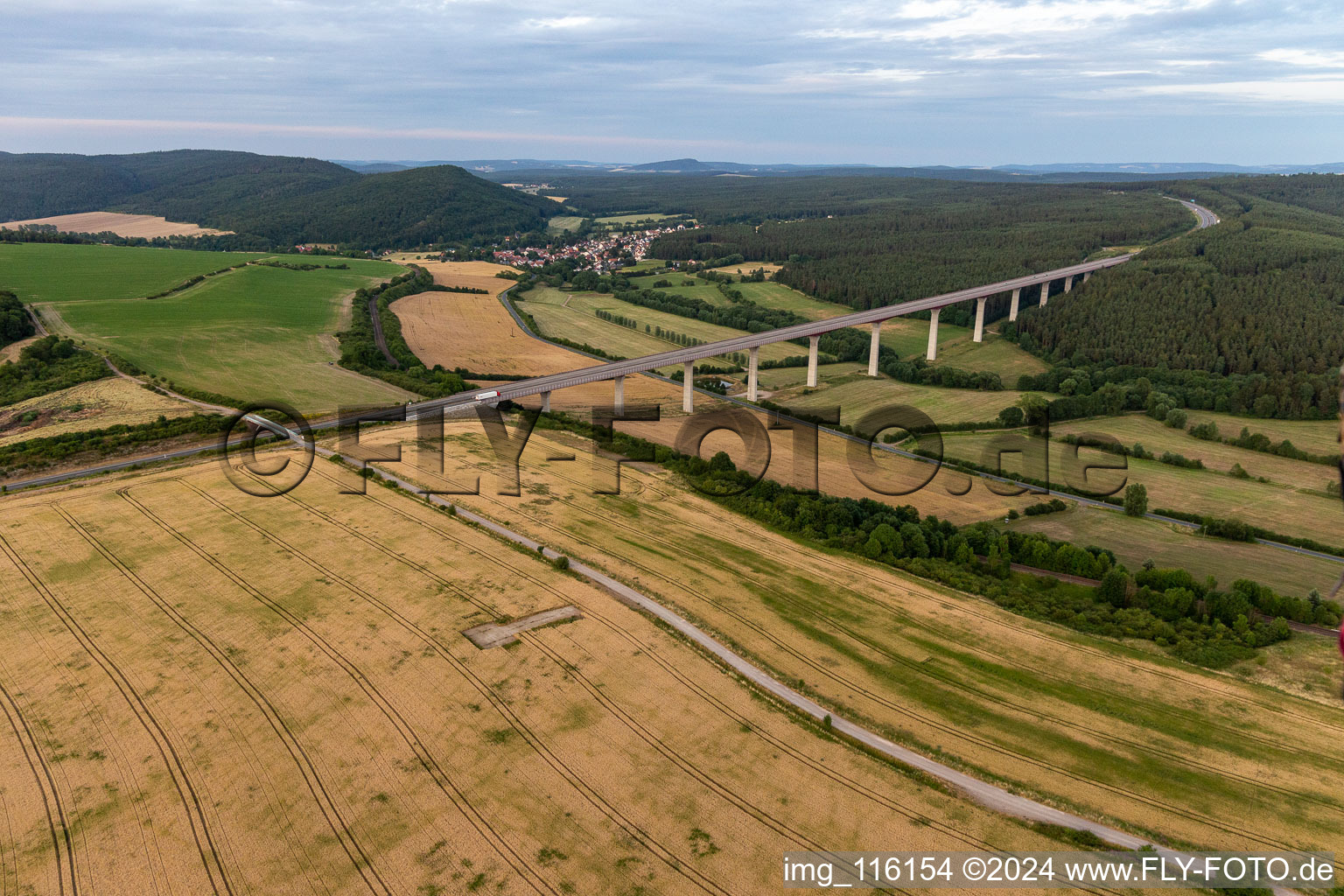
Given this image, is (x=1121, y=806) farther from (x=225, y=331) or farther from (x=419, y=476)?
(x=225, y=331)

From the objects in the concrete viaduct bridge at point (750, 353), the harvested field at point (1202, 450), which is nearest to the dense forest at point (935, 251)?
the concrete viaduct bridge at point (750, 353)

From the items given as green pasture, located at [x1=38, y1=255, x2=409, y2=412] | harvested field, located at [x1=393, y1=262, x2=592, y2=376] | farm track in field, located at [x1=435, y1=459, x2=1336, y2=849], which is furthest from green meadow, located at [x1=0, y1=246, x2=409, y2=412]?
farm track in field, located at [x1=435, y1=459, x2=1336, y2=849]

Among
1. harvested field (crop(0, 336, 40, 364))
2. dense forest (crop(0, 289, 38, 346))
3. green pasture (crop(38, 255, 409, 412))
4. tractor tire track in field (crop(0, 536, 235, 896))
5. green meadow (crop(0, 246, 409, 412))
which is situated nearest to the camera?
tractor tire track in field (crop(0, 536, 235, 896))

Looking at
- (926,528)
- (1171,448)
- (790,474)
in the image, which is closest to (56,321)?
(790,474)

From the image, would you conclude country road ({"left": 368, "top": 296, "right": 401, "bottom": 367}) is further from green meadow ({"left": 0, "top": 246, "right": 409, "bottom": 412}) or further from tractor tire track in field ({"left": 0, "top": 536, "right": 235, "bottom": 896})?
tractor tire track in field ({"left": 0, "top": 536, "right": 235, "bottom": 896})

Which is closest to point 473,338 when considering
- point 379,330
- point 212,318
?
point 379,330

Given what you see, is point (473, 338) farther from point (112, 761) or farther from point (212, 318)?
point (112, 761)
